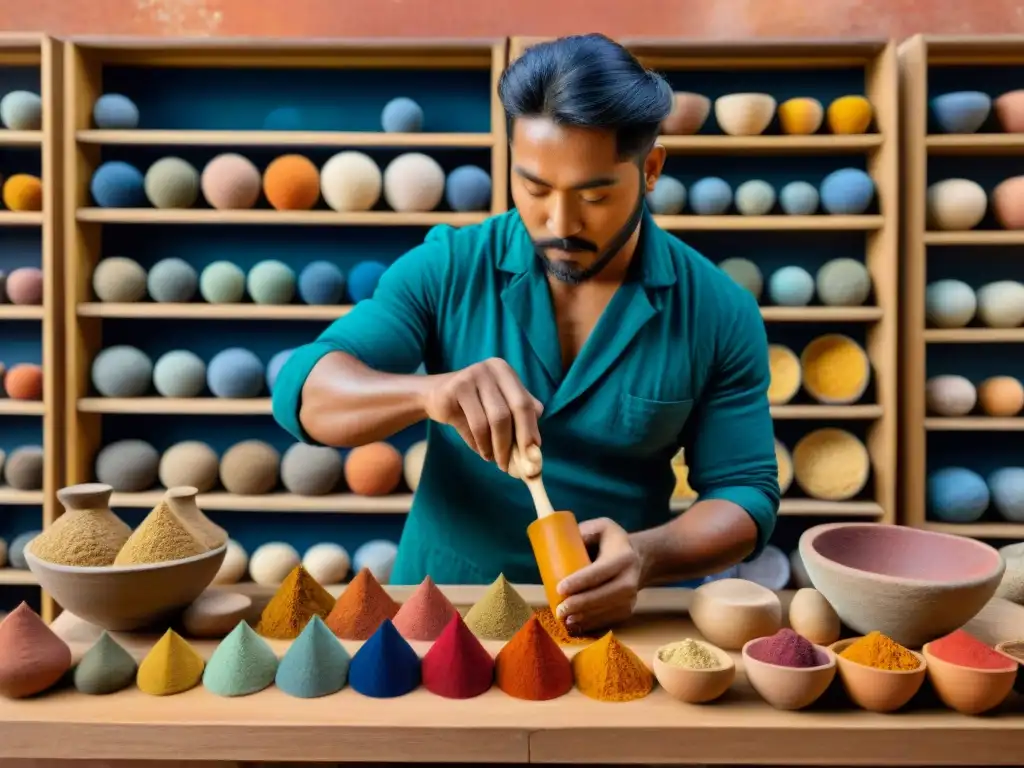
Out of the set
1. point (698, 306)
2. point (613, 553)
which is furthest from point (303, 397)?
point (698, 306)

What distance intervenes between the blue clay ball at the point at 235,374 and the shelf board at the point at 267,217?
1.48ft

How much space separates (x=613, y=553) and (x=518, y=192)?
494 mm

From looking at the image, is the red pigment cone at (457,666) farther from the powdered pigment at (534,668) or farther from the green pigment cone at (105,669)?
the green pigment cone at (105,669)

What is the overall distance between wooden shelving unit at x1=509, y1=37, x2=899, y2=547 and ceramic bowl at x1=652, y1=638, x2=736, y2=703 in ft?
6.43

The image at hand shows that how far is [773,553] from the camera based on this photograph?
2.71 metres

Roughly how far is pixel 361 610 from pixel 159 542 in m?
0.25

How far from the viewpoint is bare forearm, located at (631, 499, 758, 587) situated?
→ 1.12 meters

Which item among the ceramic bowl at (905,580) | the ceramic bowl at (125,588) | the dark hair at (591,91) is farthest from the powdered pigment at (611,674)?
the dark hair at (591,91)

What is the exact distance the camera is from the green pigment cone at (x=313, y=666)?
0.84 m

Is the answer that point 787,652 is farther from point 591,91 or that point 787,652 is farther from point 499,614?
point 591,91

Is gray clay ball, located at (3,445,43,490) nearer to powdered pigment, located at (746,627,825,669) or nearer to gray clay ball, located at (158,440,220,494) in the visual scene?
gray clay ball, located at (158,440,220,494)

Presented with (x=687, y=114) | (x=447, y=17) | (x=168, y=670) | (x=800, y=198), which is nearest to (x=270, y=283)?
(x=447, y=17)

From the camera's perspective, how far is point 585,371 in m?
1.24

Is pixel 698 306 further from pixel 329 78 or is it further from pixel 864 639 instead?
pixel 329 78
